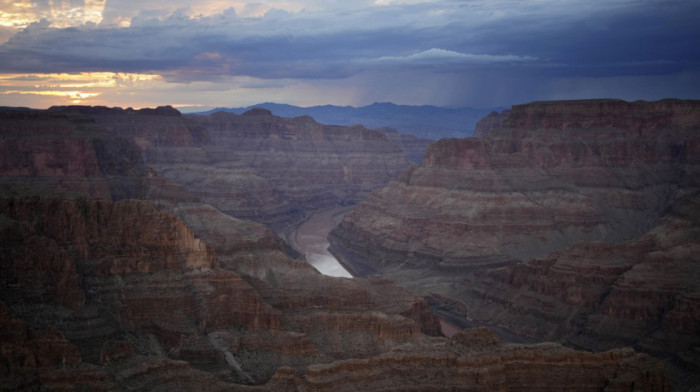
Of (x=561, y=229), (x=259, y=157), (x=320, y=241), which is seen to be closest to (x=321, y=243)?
(x=320, y=241)

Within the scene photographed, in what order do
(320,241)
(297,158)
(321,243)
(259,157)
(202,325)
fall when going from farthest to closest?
(297,158) → (259,157) → (320,241) → (321,243) → (202,325)

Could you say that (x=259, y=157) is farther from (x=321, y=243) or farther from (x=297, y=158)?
(x=321, y=243)

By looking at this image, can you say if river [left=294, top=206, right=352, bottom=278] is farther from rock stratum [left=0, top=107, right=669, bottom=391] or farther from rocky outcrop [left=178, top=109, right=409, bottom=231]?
rock stratum [left=0, top=107, right=669, bottom=391]

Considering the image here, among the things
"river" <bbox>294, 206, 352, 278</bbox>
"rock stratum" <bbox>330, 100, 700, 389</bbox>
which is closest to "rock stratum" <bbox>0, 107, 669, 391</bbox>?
"rock stratum" <bbox>330, 100, 700, 389</bbox>

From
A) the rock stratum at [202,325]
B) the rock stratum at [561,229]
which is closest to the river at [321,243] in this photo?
the rock stratum at [561,229]

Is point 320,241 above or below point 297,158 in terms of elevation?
below

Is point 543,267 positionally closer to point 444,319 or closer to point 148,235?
point 444,319

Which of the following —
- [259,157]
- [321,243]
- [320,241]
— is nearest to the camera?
[321,243]
